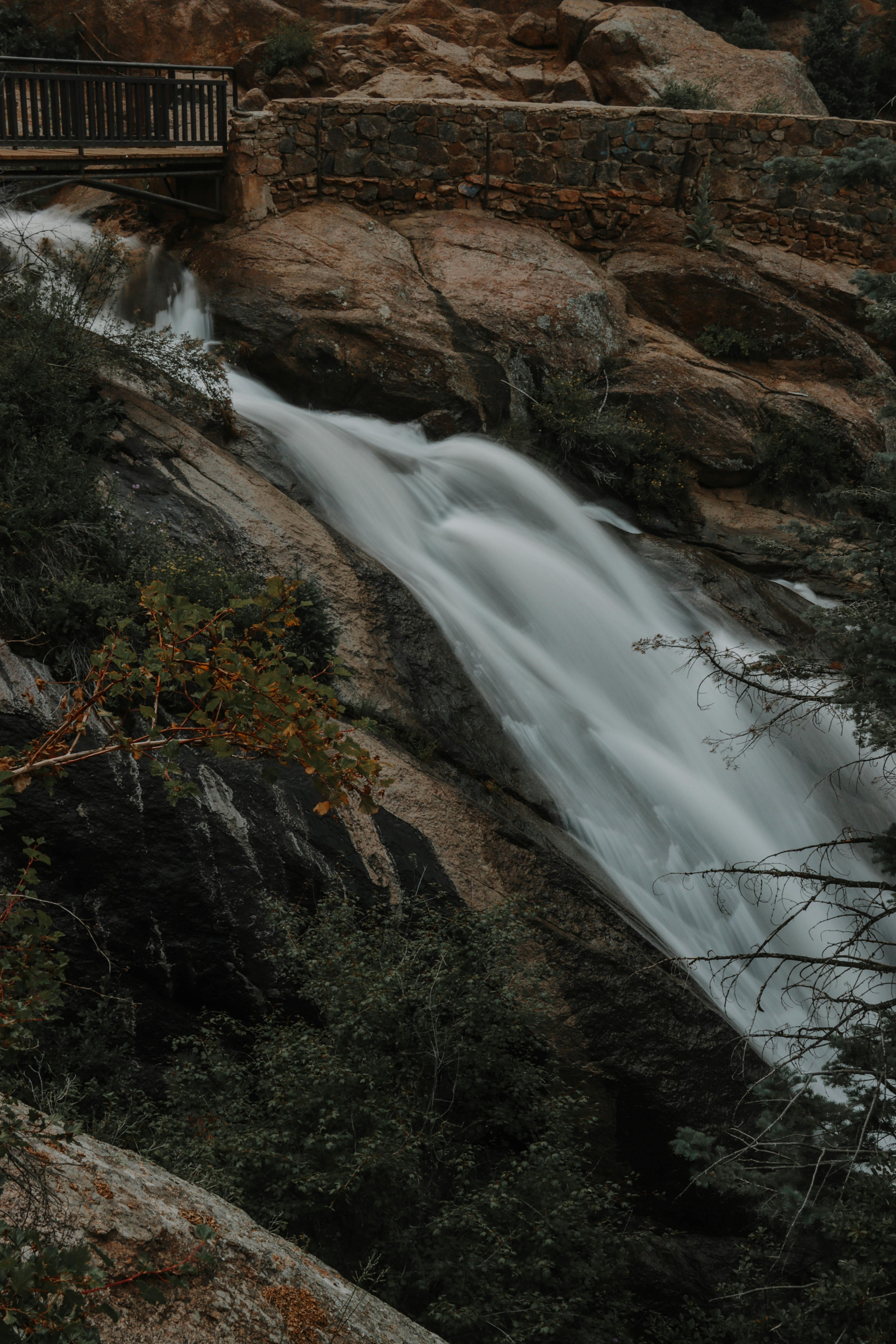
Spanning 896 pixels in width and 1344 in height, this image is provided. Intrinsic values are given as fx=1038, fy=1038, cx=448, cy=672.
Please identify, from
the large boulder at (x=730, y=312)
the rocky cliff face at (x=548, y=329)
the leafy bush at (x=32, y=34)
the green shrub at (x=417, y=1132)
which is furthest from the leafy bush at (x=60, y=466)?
Answer: the leafy bush at (x=32, y=34)

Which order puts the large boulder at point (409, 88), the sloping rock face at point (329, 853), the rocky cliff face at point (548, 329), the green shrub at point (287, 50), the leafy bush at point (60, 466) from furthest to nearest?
the green shrub at point (287, 50), the large boulder at point (409, 88), the rocky cliff face at point (548, 329), the leafy bush at point (60, 466), the sloping rock face at point (329, 853)

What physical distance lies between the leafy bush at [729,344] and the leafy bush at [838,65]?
8593mm

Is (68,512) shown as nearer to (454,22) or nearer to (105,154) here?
(105,154)

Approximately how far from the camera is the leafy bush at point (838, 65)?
2025 cm

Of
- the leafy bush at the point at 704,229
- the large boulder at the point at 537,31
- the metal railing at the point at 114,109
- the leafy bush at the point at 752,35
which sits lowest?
the leafy bush at the point at 704,229

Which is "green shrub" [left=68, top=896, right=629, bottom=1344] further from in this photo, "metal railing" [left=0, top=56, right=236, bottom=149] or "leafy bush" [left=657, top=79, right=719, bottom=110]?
"leafy bush" [left=657, top=79, right=719, bottom=110]

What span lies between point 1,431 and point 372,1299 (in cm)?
553

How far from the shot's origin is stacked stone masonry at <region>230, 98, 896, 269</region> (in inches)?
559

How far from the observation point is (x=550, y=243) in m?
14.9

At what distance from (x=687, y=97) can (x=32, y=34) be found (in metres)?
11.7

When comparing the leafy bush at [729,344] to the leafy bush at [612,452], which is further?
the leafy bush at [729,344]

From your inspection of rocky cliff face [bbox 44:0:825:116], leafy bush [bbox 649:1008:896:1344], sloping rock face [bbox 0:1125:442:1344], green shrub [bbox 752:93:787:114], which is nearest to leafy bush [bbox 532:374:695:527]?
rocky cliff face [bbox 44:0:825:116]

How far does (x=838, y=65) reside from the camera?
20.5 meters

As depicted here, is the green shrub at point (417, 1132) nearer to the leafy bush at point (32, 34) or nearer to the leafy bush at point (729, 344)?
the leafy bush at point (729, 344)
